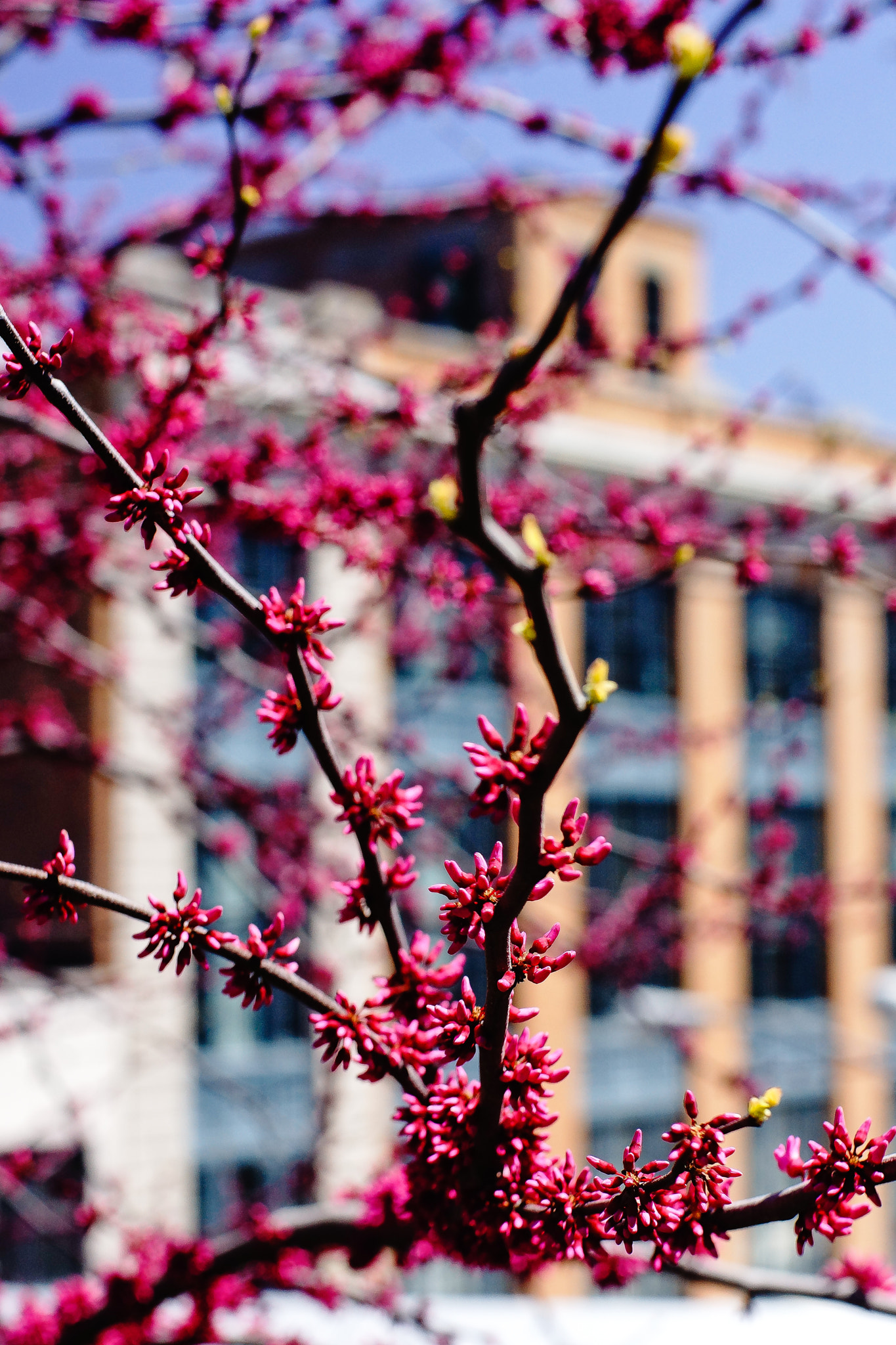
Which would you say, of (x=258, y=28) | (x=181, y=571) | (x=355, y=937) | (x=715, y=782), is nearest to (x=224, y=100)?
(x=258, y=28)

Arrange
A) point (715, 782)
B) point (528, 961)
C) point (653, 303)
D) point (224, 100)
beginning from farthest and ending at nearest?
point (653, 303) < point (715, 782) < point (224, 100) < point (528, 961)

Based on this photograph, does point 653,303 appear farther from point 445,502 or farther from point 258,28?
point 445,502

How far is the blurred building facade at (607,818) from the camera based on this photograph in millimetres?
11383

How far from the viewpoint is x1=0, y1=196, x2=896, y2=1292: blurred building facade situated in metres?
11.4

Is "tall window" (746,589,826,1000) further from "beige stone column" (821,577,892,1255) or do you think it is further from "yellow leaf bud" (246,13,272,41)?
"yellow leaf bud" (246,13,272,41)

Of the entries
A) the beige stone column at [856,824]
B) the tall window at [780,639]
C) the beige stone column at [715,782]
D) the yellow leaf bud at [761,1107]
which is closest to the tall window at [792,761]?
the tall window at [780,639]

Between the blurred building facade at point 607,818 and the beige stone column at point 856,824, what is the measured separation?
0.05 meters

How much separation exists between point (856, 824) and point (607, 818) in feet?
38.5

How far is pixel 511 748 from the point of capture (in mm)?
1290

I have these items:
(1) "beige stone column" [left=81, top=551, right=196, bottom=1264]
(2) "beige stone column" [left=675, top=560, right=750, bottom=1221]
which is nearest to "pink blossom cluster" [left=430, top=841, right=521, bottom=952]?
(1) "beige stone column" [left=81, top=551, right=196, bottom=1264]

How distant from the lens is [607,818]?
27.5 ft

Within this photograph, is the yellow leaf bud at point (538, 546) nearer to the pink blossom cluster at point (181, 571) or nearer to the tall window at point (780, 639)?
the pink blossom cluster at point (181, 571)

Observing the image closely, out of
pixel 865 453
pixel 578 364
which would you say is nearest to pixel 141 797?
pixel 578 364

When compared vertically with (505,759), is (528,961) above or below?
below
